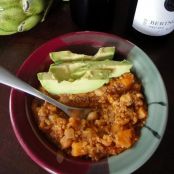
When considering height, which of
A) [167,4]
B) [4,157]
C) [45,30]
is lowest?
[4,157]

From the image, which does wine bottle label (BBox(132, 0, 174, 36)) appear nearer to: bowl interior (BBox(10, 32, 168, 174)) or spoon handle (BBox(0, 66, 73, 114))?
bowl interior (BBox(10, 32, 168, 174))

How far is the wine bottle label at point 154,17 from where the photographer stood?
552mm

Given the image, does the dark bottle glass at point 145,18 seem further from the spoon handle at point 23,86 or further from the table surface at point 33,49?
the spoon handle at point 23,86

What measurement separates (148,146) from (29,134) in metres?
0.18

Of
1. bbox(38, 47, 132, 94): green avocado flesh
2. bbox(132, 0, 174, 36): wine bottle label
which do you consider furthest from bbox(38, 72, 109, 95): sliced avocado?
bbox(132, 0, 174, 36): wine bottle label

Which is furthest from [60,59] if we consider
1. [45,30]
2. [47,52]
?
[45,30]

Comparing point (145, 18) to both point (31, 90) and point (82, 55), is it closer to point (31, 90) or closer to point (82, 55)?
point (82, 55)

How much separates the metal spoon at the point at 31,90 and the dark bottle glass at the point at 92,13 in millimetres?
186

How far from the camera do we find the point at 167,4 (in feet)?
1.80

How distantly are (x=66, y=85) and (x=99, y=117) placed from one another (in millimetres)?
76

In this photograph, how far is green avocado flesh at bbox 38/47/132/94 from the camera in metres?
0.55

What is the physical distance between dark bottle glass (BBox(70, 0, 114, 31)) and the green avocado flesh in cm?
11

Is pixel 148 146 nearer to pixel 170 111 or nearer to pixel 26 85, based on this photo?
pixel 170 111

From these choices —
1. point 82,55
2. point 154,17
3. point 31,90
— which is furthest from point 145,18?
point 31,90
